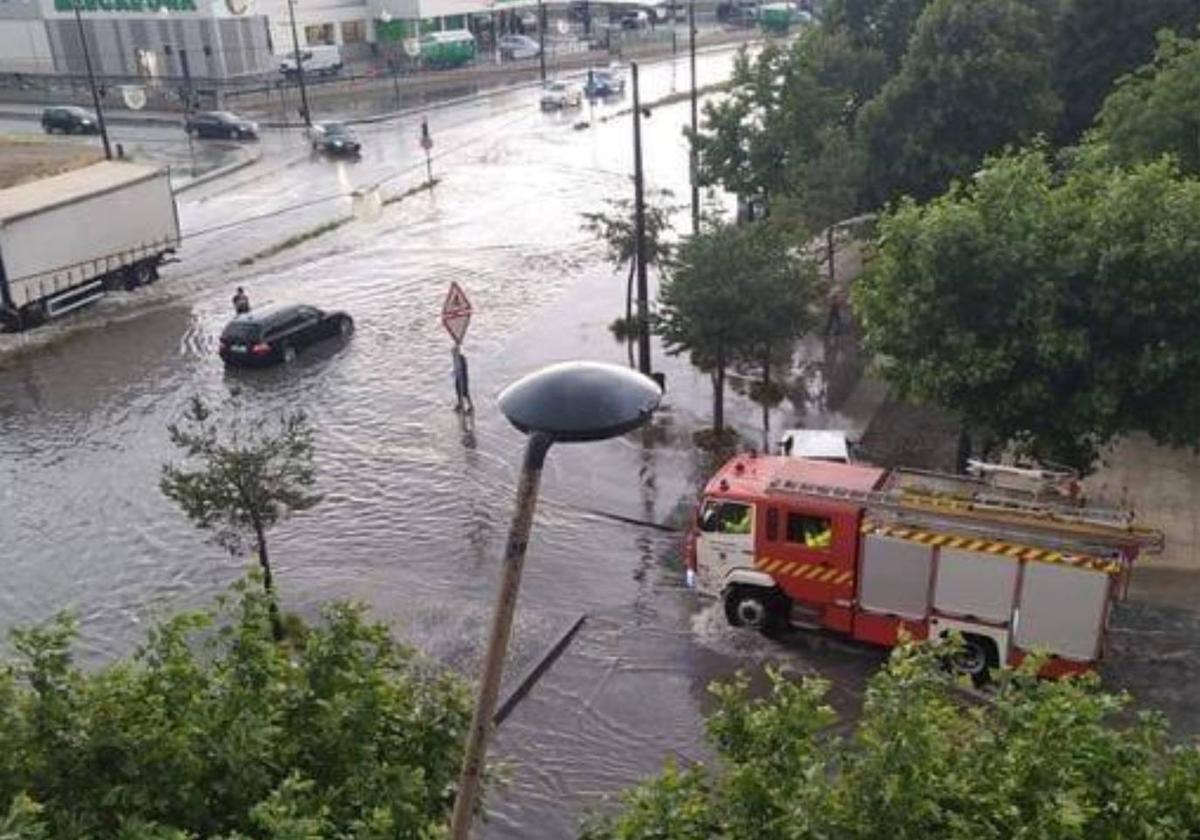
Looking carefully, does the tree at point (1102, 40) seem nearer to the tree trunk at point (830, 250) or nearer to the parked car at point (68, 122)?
the tree trunk at point (830, 250)

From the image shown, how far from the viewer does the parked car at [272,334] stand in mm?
26859

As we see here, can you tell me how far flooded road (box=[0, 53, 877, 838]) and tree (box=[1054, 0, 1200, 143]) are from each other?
12.5 m

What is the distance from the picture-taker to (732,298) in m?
21.1

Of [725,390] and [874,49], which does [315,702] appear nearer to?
[725,390]

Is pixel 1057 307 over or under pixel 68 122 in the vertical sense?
over

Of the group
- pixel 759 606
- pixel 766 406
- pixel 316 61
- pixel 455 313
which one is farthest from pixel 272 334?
pixel 316 61

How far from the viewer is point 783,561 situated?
16094mm

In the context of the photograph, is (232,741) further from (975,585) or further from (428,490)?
(428,490)

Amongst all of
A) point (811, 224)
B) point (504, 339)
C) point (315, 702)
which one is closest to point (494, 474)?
point (504, 339)

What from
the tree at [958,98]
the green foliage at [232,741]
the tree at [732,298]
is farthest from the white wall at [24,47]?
the green foliage at [232,741]

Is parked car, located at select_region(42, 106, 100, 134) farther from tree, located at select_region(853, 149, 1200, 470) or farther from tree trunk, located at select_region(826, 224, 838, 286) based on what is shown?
A: tree, located at select_region(853, 149, 1200, 470)

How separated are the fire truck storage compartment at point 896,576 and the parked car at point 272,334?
53.1 ft

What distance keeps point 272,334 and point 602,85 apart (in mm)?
43413

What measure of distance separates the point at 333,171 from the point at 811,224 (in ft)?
87.0
